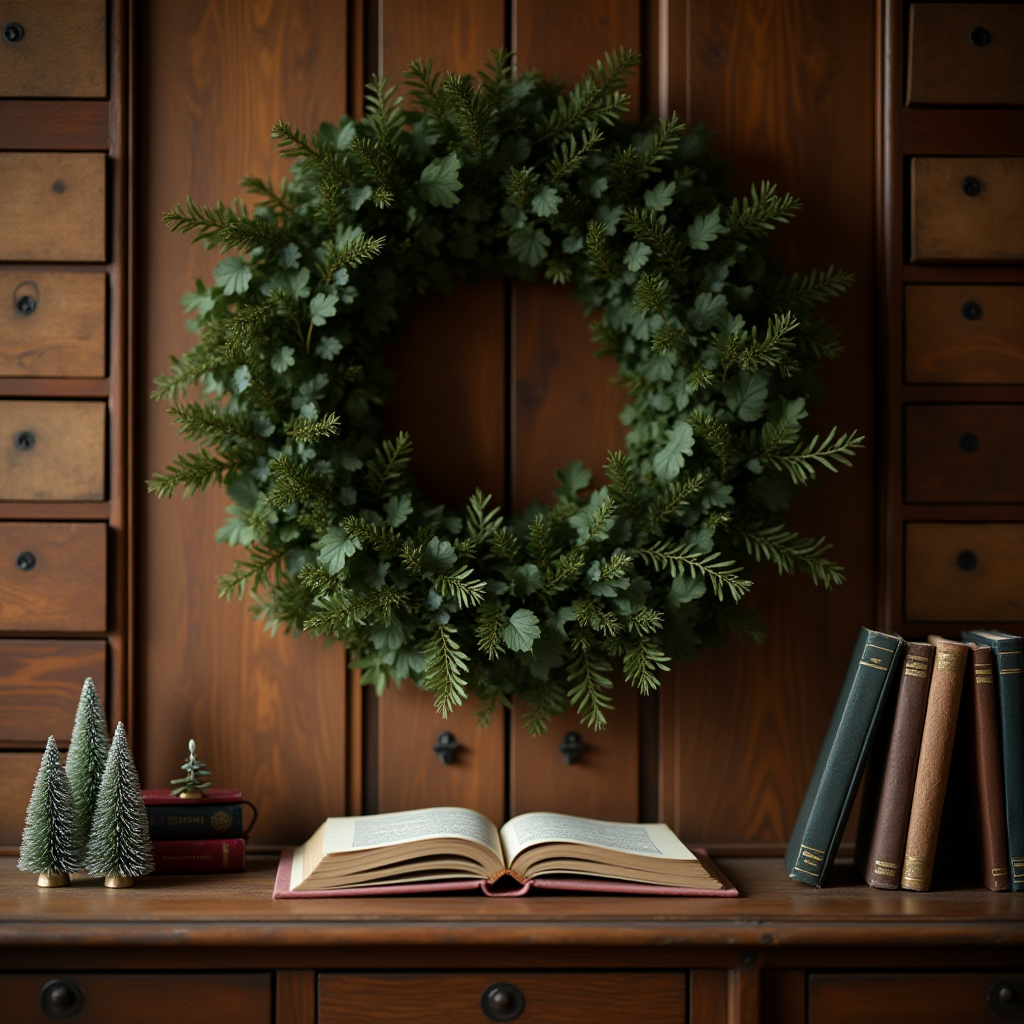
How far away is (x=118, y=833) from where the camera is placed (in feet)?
4.31

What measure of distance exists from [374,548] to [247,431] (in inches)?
10.3

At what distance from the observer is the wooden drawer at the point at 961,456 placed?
1.54 meters

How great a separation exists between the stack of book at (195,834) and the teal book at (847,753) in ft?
2.68

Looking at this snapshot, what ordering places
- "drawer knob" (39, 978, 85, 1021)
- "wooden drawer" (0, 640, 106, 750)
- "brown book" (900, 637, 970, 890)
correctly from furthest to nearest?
"wooden drawer" (0, 640, 106, 750) < "brown book" (900, 637, 970, 890) < "drawer knob" (39, 978, 85, 1021)

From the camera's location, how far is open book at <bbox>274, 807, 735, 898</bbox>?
4.21ft

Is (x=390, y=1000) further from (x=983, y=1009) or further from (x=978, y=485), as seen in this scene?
(x=978, y=485)

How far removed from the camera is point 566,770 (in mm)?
1538

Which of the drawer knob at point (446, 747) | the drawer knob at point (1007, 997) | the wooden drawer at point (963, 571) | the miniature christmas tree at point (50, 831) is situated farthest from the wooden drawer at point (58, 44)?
the drawer knob at point (1007, 997)

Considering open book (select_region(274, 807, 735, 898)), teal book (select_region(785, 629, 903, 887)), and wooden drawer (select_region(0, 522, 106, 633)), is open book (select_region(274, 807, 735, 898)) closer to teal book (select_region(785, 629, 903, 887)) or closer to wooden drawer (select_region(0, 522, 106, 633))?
teal book (select_region(785, 629, 903, 887))

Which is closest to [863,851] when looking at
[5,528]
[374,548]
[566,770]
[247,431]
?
[566,770]

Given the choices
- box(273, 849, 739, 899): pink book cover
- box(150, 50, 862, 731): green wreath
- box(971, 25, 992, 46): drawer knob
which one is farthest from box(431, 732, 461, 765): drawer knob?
box(971, 25, 992, 46): drawer knob

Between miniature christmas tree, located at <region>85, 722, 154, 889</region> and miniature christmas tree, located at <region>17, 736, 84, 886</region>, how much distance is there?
0.03 meters

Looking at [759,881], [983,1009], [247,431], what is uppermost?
[247,431]

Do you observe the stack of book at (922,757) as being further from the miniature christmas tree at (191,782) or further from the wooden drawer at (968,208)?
the miniature christmas tree at (191,782)
